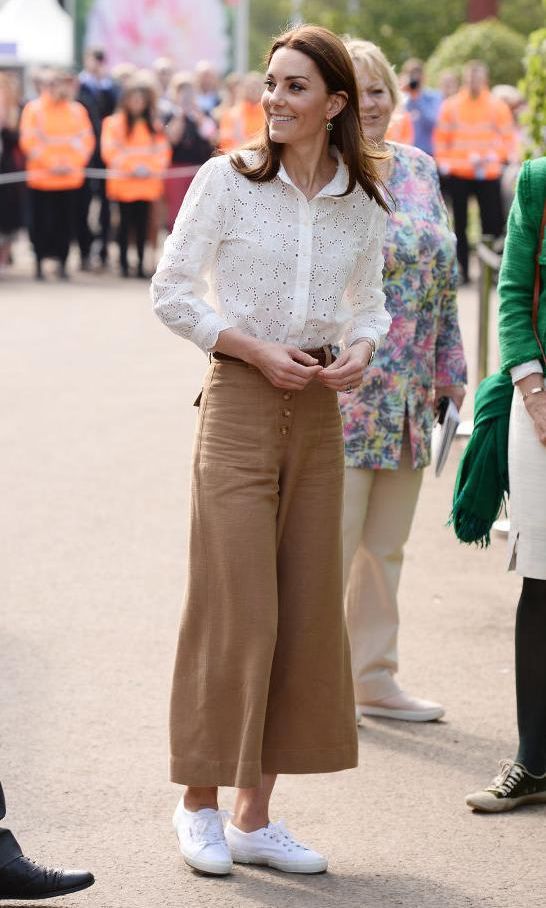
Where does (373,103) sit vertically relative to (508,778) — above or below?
above

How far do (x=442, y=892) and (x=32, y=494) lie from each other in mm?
4721

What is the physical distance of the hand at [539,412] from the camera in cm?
463

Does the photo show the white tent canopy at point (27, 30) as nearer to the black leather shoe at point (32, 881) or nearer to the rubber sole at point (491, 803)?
the rubber sole at point (491, 803)

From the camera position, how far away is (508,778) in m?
4.82

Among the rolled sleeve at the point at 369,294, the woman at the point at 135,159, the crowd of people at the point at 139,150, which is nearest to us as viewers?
the rolled sleeve at the point at 369,294

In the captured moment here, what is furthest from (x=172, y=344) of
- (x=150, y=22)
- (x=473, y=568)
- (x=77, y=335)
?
(x=150, y=22)

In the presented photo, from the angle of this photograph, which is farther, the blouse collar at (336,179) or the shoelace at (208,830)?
the shoelace at (208,830)

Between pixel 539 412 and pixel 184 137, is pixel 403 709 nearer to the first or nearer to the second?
pixel 539 412

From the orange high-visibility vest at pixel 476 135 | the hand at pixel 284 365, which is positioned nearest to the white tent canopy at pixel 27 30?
the hand at pixel 284 365

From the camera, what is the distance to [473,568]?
289 inches

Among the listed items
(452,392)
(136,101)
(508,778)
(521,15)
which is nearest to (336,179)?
(452,392)

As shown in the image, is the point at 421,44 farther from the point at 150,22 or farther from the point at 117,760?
the point at 117,760

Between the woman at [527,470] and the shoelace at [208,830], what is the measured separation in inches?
32.1

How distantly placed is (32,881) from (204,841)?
53 centimetres
